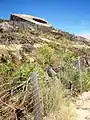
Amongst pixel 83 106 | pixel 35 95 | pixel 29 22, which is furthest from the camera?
pixel 29 22

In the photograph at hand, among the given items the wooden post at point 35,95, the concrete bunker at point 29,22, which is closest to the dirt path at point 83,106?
the wooden post at point 35,95

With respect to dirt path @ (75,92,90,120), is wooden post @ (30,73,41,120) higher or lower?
higher

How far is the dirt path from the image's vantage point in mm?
8367

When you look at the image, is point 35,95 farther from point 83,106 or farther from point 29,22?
point 29,22

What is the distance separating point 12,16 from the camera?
4250 cm

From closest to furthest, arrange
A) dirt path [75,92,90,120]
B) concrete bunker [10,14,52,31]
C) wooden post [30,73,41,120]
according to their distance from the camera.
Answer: wooden post [30,73,41,120]
dirt path [75,92,90,120]
concrete bunker [10,14,52,31]

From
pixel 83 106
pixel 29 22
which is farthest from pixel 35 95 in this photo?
pixel 29 22

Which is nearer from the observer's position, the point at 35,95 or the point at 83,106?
the point at 35,95

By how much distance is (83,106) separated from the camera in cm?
952

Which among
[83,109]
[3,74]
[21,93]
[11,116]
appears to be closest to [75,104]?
[83,109]

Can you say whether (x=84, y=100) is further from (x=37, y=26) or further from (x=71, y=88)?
(x=37, y=26)

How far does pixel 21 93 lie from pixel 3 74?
2454mm

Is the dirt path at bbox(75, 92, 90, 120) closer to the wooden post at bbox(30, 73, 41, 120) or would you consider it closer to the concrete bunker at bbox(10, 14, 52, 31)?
the wooden post at bbox(30, 73, 41, 120)

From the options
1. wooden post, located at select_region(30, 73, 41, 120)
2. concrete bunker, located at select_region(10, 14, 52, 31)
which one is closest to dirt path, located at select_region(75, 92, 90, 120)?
wooden post, located at select_region(30, 73, 41, 120)
